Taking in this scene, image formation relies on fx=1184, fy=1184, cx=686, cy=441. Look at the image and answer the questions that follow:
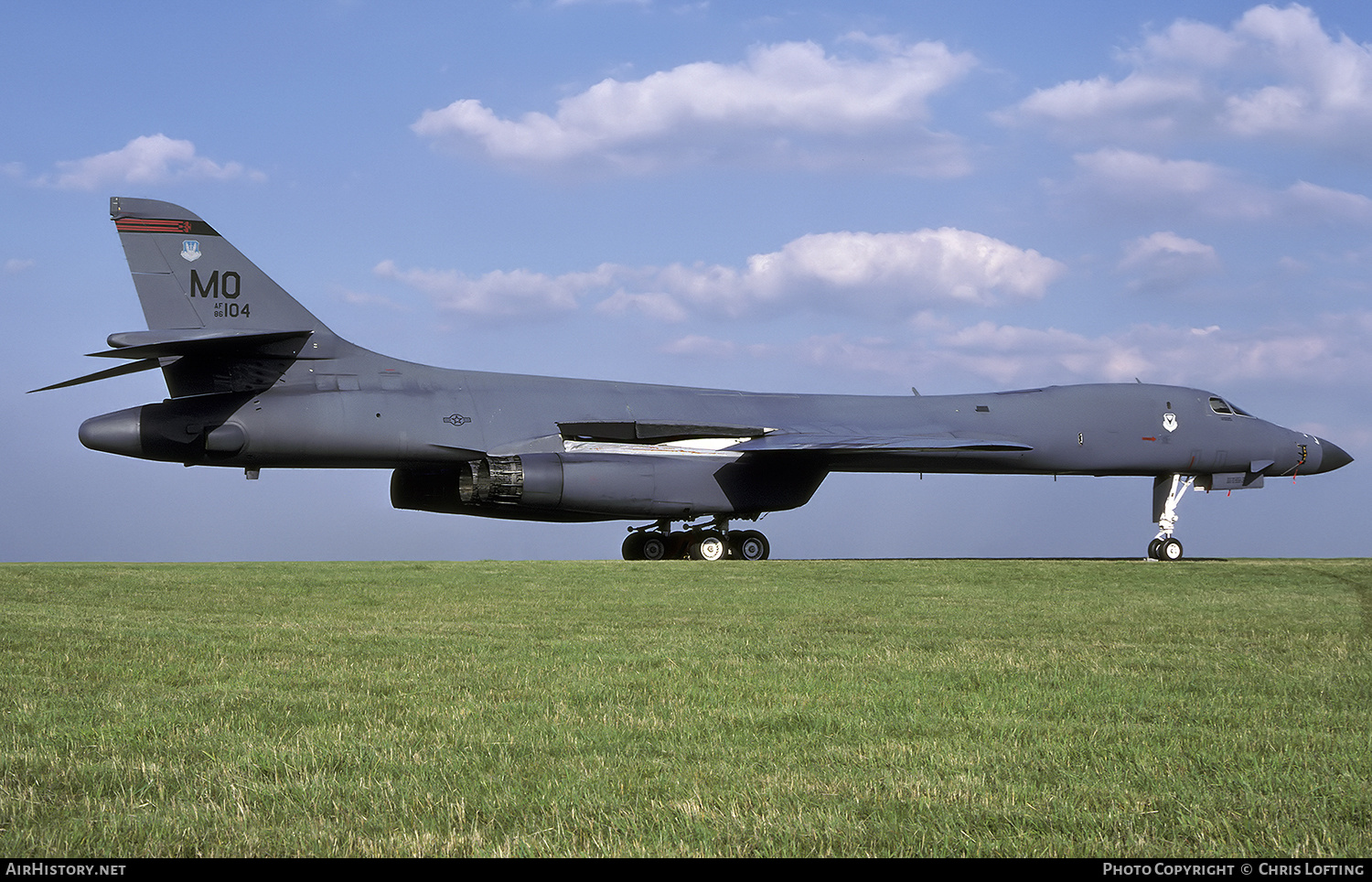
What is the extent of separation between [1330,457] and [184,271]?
21.9 metres

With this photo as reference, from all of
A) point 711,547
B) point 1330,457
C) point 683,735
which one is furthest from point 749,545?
point 683,735

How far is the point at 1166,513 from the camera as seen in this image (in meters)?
23.4

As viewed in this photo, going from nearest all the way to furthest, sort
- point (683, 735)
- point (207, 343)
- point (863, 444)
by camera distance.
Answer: point (683, 735) < point (207, 343) < point (863, 444)

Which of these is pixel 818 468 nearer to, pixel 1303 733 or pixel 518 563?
pixel 518 563

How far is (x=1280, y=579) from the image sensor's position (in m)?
17.0

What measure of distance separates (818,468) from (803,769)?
1691cm

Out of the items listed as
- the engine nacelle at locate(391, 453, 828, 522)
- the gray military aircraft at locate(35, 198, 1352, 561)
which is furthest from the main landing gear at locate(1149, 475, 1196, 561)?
the engine nacelle at locate(391, 453, 828, 522)

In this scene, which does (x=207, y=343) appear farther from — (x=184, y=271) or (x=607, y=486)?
(x=607, y=486)

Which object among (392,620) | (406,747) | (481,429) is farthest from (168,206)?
(406,747)

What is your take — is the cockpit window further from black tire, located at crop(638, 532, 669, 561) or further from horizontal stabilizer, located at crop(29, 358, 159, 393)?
horizontal stabilizer, located at crop(29, 358, 159, 393)

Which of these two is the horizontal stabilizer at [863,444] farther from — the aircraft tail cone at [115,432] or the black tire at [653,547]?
the aircraft tail cone at [115,432]

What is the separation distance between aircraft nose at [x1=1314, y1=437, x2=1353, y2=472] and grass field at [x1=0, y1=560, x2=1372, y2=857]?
15.0m

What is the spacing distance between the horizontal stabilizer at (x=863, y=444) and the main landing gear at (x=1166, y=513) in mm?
3705

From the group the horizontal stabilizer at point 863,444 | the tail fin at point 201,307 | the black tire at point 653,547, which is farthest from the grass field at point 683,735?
the black tire at point 653,547
